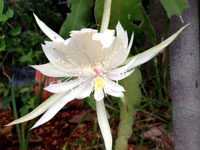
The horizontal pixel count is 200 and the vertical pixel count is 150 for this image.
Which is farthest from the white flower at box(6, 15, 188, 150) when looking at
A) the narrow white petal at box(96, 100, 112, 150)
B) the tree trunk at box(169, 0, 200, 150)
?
the tree trunk at box(169, 0, 200, 150)

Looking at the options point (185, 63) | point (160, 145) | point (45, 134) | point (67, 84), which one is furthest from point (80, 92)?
point (45, 134)

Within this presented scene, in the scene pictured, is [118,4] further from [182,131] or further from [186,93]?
[182,131]

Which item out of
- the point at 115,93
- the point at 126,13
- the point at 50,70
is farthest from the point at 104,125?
the point at 126,13

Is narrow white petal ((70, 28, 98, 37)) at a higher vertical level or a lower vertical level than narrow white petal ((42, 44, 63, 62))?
higher

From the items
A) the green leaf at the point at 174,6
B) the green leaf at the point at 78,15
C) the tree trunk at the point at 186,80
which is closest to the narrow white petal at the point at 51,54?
the green leaf at the point at 78,15

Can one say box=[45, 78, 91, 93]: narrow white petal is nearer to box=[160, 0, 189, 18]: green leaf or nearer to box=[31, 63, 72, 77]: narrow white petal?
box=[31, 63, 72, 77]: narrow white petal
